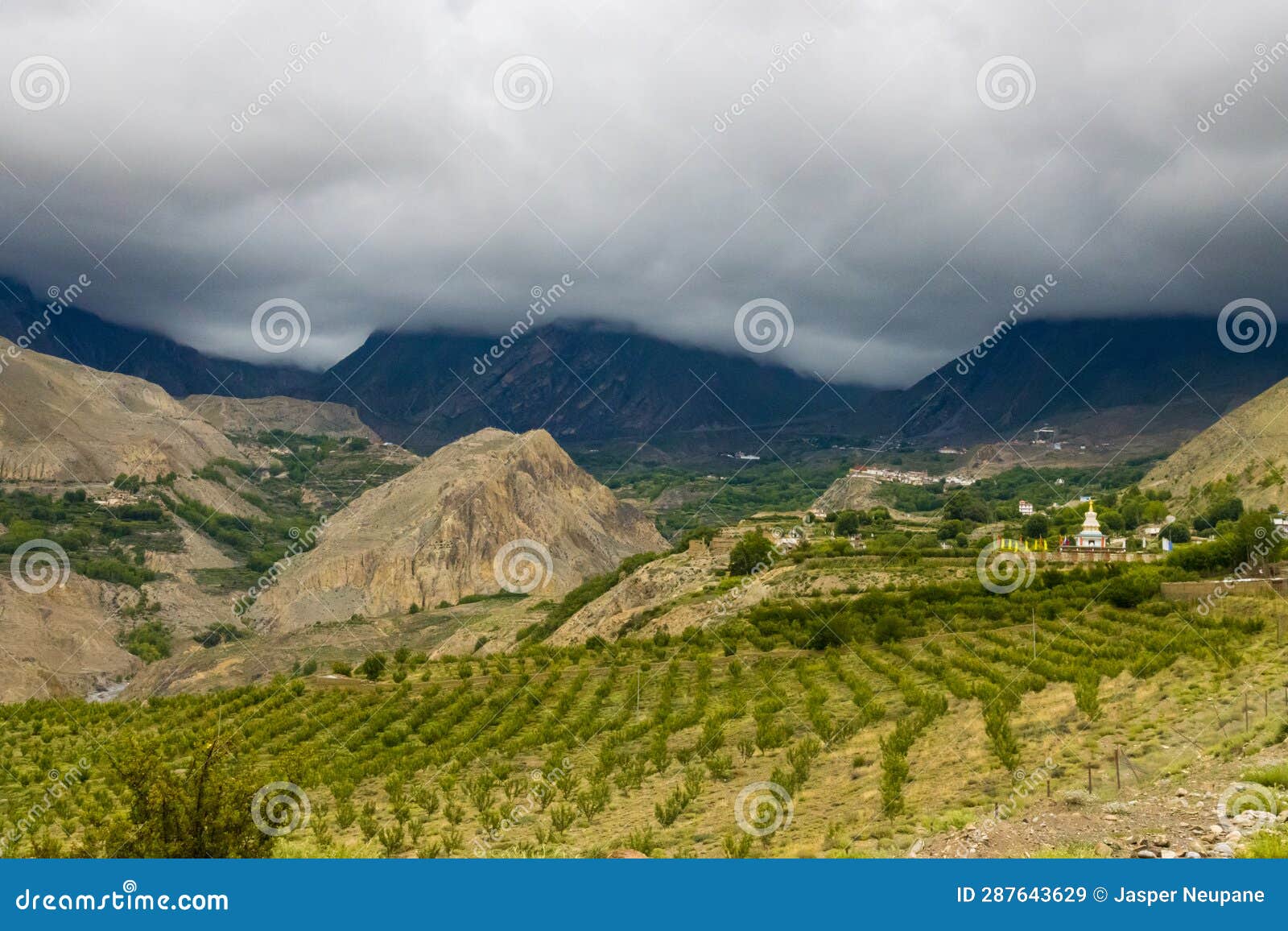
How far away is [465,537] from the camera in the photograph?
497ft

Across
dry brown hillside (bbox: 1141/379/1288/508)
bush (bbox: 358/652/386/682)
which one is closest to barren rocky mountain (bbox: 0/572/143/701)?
bush (bbox: 358/652/386/682)

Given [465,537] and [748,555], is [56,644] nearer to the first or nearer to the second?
[465,537]

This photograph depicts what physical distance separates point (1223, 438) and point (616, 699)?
133 metres

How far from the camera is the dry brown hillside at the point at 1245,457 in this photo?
110062mm

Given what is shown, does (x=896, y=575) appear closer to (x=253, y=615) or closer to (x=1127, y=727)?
(x=1127, y=727)

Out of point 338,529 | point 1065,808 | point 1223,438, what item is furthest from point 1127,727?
point 338,529

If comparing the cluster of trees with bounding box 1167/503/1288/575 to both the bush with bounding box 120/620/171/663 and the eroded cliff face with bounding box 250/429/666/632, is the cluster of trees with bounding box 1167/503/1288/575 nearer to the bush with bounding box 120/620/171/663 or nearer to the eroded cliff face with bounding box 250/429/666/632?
the eroded cliff face with bounding box 250/429/666/632

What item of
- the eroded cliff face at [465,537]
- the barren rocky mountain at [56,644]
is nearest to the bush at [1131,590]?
the eroded cliff face at [465,537]

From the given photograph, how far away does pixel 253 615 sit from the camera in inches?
5271

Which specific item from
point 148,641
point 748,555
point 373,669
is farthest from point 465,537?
point 373,669

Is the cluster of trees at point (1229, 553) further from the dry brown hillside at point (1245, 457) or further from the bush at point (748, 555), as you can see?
the dry brown hillside at point (1245, 457)

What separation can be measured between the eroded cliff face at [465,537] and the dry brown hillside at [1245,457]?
82303 millimetres

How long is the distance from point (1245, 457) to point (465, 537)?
106 m

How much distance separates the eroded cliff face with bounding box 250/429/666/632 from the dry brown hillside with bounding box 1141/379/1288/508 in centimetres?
8230
